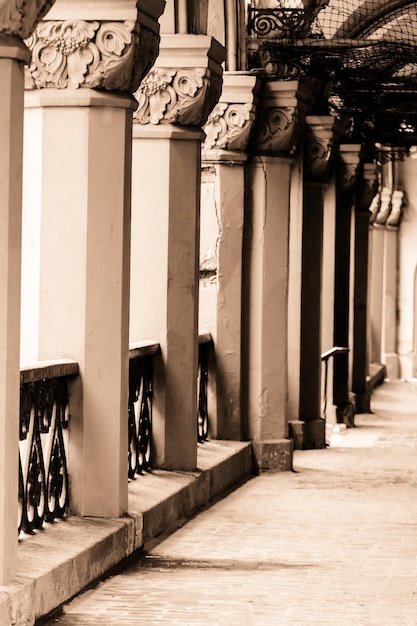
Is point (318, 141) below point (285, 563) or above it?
above

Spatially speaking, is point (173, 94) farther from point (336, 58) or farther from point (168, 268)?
point (336, 58)

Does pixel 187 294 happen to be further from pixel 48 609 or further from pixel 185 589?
pixel 48 609

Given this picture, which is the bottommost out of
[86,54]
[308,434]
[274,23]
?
[308,434]

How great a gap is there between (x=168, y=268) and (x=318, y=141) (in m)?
4.67

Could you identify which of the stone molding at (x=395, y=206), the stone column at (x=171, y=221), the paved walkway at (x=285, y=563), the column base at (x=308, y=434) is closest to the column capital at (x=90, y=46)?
the stone column at (x=171, y=221)

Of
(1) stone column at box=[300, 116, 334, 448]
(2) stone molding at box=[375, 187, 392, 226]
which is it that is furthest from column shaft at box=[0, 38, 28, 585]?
(2) stone molding at box=[375, 187, 392, 226]

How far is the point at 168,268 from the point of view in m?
8.95

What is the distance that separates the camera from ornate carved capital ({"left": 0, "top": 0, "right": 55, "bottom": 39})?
17.4 feet

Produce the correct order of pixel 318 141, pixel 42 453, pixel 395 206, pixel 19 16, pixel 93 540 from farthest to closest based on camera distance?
pixel 395 206 < pixel 318 141 < pixel 42 453 < pixel 93 540 < pixel 19 16

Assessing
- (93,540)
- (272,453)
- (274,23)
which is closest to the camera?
(93,540)

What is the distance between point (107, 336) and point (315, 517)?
269 cm

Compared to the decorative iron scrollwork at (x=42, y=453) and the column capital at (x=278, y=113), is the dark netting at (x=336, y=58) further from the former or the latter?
the decorative iron scrollwork at (x=42, y=453)

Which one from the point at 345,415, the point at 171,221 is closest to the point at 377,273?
the point at 345,415

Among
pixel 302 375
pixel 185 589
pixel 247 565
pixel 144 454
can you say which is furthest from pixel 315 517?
pixel 302 375
